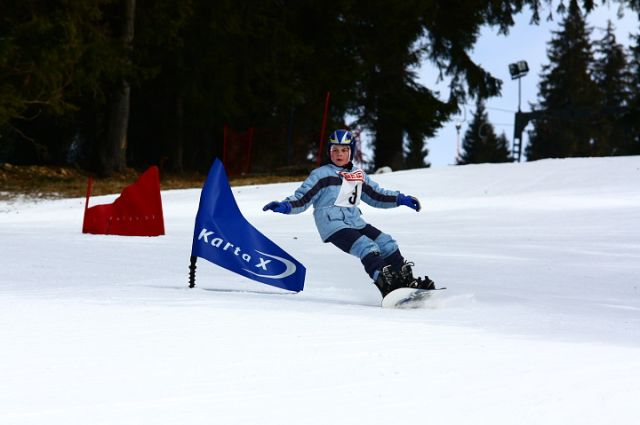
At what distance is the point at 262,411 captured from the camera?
162 inches

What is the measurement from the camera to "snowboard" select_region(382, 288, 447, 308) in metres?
7.41

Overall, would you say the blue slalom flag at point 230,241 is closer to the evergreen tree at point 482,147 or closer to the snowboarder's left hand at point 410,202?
the snowboarder's left hand at point 410,202

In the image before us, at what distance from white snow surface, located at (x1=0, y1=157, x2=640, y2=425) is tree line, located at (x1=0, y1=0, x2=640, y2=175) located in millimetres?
11816

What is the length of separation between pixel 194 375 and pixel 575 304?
14.1ft

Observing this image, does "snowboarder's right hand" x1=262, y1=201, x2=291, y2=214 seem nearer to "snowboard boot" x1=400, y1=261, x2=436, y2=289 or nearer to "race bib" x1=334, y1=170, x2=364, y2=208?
"race bib" x1=334, y1=170, x2=364, y2=208

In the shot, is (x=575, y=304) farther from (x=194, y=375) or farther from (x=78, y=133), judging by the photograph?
(x=78, y=133)

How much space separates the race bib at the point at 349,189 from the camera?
303 inches

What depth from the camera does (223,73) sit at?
89.8ft

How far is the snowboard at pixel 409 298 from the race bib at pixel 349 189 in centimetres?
82

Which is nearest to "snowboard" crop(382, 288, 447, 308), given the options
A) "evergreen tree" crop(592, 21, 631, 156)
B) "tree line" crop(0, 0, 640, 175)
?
"tree line" crop(0, 0, 640, 175)

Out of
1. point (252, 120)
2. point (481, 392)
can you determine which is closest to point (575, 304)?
point (481, 392)

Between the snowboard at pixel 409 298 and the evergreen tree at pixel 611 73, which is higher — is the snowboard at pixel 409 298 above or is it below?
below

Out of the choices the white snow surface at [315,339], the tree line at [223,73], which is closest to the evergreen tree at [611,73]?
the tree line at [223,73]

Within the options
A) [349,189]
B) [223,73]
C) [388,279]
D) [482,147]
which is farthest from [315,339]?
[482,147]
